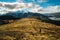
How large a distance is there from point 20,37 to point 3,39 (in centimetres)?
932

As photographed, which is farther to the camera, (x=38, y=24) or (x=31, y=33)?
(x=38, y=24)

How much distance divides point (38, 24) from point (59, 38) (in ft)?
46.8

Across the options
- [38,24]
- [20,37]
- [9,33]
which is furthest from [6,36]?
[38,24]

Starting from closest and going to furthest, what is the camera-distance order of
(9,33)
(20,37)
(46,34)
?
(20,37) → (9,33) → (46,34)

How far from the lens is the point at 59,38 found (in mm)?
55469

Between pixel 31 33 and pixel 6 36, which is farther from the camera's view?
pixel 31 33

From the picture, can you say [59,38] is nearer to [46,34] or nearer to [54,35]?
[54,35]

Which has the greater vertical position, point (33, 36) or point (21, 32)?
point (21, 32)

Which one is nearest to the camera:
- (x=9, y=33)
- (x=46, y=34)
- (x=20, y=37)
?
(x=20, y=37)

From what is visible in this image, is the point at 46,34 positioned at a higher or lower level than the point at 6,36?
lower

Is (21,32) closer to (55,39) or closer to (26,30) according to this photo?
(26,30)

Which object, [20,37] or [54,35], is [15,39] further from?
[54,35]

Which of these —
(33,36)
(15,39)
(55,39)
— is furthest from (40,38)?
(15,39)

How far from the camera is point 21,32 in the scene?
53750 mm
